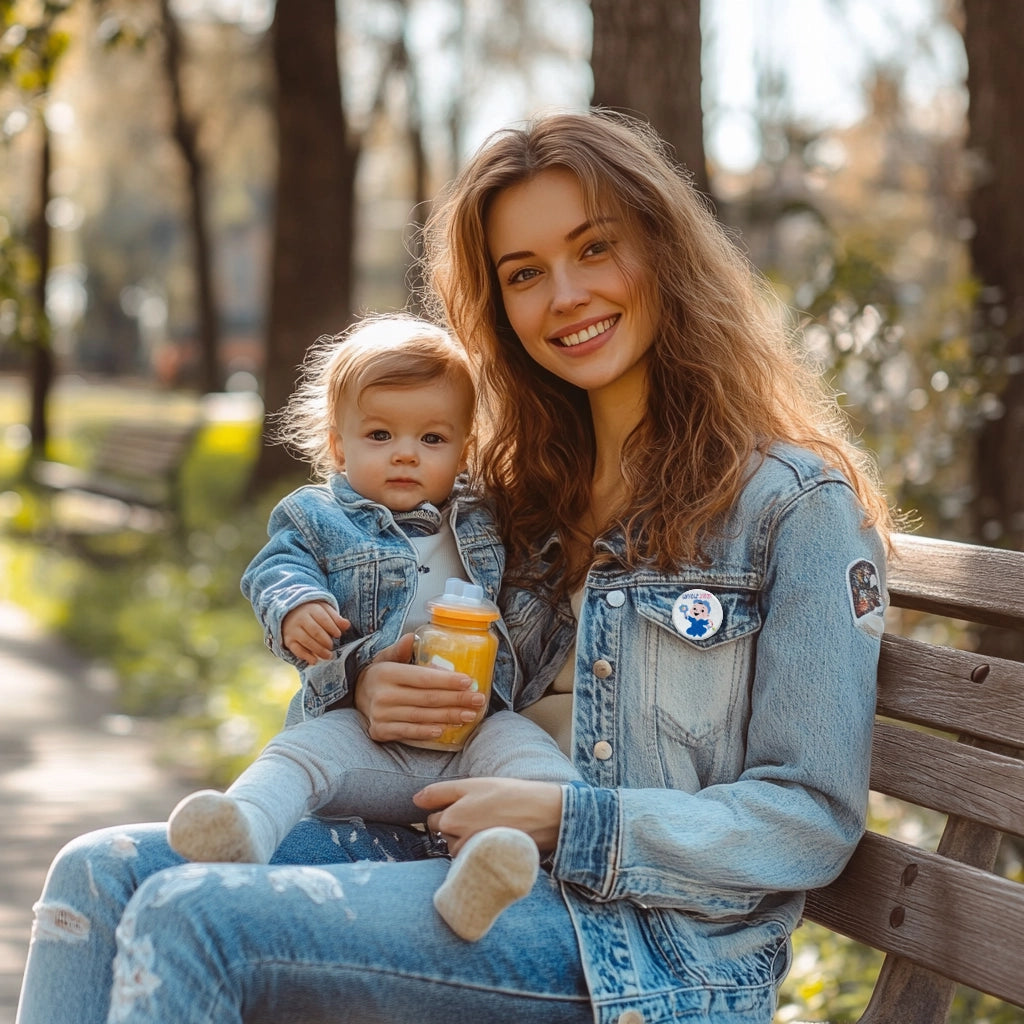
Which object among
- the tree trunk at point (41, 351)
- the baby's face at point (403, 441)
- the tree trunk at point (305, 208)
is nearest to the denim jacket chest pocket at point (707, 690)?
the baby's face at point (403, 441)

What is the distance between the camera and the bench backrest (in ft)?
6.86

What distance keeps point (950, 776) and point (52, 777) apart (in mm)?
4272

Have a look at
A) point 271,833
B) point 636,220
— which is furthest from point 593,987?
point 636,220

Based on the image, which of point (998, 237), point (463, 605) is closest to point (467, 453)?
point (463, 605)

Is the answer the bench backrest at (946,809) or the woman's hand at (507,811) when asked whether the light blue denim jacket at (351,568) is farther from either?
the bench backrest at (946,809)

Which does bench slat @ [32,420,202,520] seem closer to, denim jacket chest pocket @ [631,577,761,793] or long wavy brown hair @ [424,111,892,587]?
long wavy brown hair @ [424,111,892,587]

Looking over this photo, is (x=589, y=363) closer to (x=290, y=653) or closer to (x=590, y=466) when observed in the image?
(x=590, y=466)

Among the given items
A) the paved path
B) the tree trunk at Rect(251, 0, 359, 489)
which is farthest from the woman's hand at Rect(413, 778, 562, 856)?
the tree trunk at Rect(251, 0, 359, 489)

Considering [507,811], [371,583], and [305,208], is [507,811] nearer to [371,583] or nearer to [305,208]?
[371,583]

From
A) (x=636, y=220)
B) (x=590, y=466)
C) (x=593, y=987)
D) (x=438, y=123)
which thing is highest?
(x=438, y=123)

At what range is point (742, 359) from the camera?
2549mm

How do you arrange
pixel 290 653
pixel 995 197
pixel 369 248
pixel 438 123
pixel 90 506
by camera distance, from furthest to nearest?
pixel 369 248 < pixel 438 123 < pixel 90 506 < pixel 995 197 < pixel 290 653

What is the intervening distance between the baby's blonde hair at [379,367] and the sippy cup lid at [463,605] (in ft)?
1.41

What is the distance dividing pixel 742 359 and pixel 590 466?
41 centimetres
